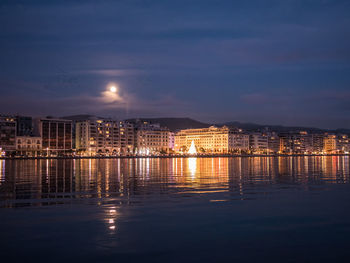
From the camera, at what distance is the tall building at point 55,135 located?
145625 millimetres

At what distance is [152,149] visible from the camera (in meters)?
181

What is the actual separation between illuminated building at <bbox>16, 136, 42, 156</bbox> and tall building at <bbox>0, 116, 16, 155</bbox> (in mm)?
2190

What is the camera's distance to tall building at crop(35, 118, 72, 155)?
14562cm

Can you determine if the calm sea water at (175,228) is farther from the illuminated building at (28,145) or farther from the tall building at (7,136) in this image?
the illuminated building at (28,145)

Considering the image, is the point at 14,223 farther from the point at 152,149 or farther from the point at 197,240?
the point at 152,149

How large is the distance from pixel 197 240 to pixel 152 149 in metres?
172

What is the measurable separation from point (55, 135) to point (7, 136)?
18980 mm

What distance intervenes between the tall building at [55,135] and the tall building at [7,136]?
11.5 m

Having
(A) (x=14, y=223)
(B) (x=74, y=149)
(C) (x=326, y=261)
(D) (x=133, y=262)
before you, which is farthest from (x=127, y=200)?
(B) (x=74, y=149)

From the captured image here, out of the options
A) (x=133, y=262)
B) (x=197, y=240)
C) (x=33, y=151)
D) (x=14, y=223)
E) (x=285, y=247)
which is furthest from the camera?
(x=33, y=151)

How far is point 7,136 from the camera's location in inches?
5266

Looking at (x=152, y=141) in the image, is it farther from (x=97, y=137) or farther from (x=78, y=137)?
(x=78, y=137)

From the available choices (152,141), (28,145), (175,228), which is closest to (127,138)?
(152,141)

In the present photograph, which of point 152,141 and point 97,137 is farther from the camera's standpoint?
point 152,141
